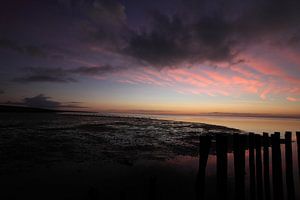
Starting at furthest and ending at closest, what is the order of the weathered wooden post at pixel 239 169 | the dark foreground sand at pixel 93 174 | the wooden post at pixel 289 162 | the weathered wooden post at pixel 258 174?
the dark foreground sand at pixel 93 174, the wooden post at pixel 289 162, the weathered wooden post at pixel 258 174, the weathered wooden post at pixel 239 169

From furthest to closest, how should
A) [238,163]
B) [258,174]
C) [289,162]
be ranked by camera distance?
1. [289,162]
2. [258,174]
3. [238,163]

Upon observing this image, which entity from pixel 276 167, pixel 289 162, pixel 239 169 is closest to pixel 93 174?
pixel 239 169

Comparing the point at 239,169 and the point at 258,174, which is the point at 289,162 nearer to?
the point at 258,174

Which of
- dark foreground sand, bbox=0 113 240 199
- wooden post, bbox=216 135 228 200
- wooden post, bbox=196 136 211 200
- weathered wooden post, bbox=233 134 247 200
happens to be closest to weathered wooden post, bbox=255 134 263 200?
weathered wooden post, bbox=233 134 247 200

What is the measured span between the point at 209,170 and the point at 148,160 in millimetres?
3762

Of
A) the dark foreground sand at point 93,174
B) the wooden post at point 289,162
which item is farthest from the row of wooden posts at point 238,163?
the dark foreground sand at point 93,174

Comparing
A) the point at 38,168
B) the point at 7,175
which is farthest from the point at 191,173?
the point at 7,175

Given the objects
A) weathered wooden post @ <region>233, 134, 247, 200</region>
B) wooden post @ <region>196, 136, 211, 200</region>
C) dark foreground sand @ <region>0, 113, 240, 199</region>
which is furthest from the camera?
dark foreground sand @ <region>0, 113, 240, 199</region>

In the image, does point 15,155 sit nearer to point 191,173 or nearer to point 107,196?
point 107,196

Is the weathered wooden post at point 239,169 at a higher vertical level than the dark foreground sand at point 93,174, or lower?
higher

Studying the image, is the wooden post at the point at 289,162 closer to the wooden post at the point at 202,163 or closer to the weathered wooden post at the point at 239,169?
the weathered wooden post at the point at 239,169

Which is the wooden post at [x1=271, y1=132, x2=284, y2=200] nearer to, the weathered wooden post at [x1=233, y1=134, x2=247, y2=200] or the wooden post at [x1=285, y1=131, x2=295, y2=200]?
the wooden post at [x1=285, y1=131, x2=295, y2=200]

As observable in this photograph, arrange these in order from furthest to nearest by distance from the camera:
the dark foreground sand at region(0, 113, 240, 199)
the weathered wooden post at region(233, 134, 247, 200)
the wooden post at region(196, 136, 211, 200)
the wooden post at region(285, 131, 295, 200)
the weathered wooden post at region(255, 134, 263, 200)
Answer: the dark foreground sand at region(0, 113, 240, 199) → the wooden post at region(285, 131, 295, 200) → the weathered wooden post at region(255, 134, 263, 200) → the weathered wooden post at region(233, 134, 247, 200) → the wooden post at region(196, 136, 211, 200)

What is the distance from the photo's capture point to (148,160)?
13258 millimetres
